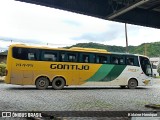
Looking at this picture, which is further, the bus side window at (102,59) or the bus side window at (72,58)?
the bus side window at (102,59)

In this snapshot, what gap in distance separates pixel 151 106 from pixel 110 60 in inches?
490

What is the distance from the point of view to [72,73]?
2355cm

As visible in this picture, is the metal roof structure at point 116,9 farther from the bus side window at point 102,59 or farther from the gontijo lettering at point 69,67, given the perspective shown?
the bus side window at point 102,59

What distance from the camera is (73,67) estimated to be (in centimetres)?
2356

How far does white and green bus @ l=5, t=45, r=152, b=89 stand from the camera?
71.2 feet

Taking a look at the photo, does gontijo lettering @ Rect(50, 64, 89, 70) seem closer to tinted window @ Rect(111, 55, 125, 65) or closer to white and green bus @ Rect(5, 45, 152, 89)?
white and green bus @ Rect(5, 45, 152, 89)

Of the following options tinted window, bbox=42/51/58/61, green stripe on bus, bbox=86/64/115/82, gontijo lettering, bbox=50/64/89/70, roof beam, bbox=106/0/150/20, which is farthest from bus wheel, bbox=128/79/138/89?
roof beam, bbox=106/0/150/20

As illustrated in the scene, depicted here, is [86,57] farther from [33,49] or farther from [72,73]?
[33,49]

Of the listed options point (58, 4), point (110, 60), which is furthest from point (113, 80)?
point (58, 4)

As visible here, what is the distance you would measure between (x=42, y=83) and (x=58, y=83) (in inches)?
47.7

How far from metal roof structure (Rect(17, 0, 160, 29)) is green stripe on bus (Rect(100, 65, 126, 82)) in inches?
482

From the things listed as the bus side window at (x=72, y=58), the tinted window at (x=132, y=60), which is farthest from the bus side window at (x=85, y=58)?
the tinted window at (x=132, y=60)

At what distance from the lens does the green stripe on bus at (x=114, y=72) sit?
81.1 ft

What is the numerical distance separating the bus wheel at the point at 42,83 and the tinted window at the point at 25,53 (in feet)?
4.94
